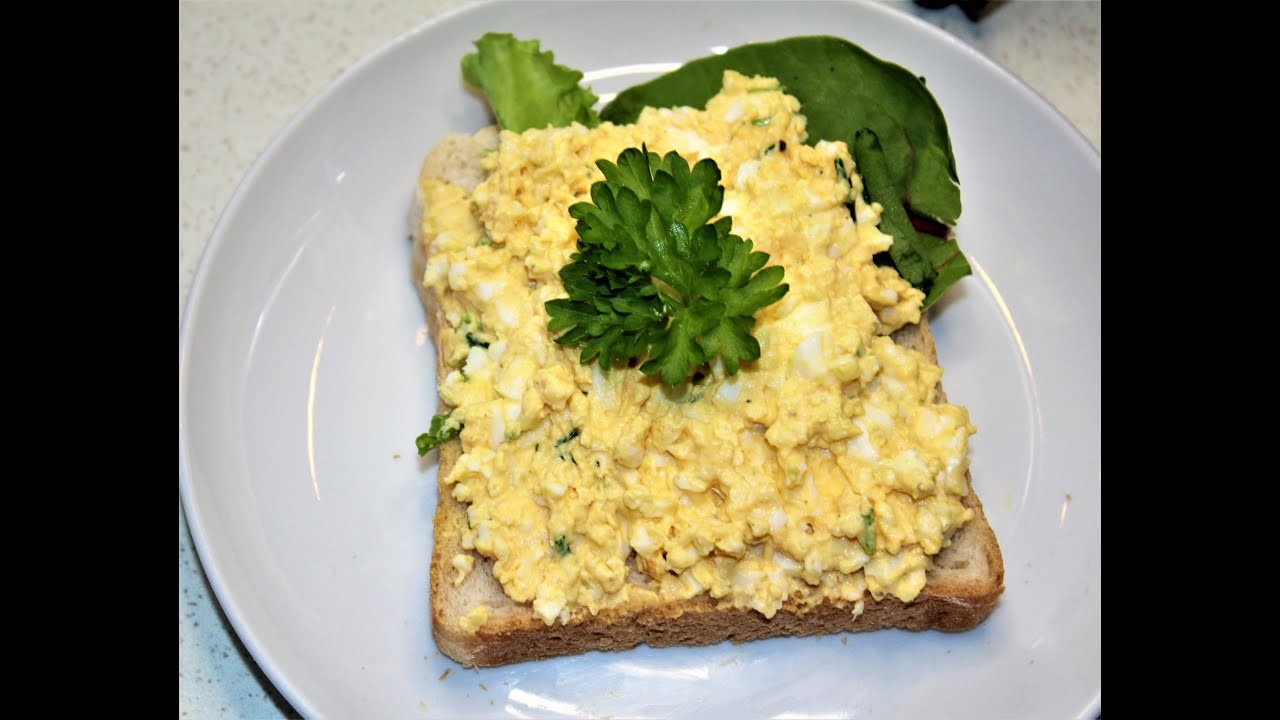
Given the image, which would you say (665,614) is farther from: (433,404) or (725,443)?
(433,404)

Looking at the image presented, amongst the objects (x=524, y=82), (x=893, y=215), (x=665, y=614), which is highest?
(x=524, y=82)

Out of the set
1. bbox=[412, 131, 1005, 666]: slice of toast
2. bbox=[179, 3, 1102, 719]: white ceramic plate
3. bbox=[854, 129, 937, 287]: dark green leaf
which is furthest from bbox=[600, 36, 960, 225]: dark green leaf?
Result: bbox=[412, 131, 1005, 666]: slice of toast

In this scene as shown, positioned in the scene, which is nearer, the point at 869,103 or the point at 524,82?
the point at 869,103

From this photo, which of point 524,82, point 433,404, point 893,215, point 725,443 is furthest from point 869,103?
point 433,404

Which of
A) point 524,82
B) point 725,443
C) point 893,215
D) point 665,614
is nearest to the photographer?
point 725,443

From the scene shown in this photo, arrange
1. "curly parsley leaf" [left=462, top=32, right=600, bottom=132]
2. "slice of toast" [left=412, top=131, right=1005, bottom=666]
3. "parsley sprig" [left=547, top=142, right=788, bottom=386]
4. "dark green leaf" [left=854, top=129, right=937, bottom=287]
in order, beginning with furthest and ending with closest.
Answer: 1. "curly parsley leaf" [left=462, top=32, right=600, bottom=132]
2. "dark green leaf" [left=854, top=129, right=937, bottom=287]
3. "slice of toast" [left=412, top=131, right=1005, bottom=666]
4. "parsley sprig" [left=547, top=142, right=788, bottom=386]

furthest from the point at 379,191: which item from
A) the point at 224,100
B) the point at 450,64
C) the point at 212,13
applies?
the point at 212,13

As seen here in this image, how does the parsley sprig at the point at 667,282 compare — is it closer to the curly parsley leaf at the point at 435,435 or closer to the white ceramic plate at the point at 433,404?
the curly parsley leaf at the point at 435,435

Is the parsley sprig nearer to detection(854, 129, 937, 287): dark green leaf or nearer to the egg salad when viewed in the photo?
the egg salad
